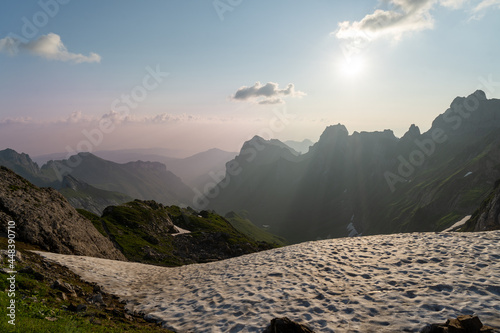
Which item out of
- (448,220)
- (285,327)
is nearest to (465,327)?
(285,327)

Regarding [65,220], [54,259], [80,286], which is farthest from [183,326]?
[65,220]

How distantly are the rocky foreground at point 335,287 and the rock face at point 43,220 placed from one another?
469 centimetres

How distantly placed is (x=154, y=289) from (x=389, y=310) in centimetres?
1551

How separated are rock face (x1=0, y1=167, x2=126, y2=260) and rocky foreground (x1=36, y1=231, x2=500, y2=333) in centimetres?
469

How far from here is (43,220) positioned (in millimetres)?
27859

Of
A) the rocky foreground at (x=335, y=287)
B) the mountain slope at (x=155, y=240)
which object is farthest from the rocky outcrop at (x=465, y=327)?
the mountain slope at (x=155, y=240)

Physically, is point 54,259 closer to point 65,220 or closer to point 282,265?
point 65,220

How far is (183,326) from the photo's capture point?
13742 millimetres

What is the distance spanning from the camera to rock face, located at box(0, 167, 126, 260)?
25203 mm

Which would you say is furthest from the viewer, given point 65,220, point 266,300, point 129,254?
point 129,254

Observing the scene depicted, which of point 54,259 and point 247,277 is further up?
point 247,277

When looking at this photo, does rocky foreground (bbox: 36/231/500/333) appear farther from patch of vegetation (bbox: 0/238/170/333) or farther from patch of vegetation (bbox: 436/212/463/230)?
patch of vegetation (bbox: 436/212/463/230)

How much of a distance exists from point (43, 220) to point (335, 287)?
93.0ft

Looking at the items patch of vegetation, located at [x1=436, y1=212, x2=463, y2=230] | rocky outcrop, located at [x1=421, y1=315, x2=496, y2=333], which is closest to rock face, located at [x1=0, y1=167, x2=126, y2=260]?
rocky outcrop, located at [x1=421, y1=315, x2=496, y2=333]
